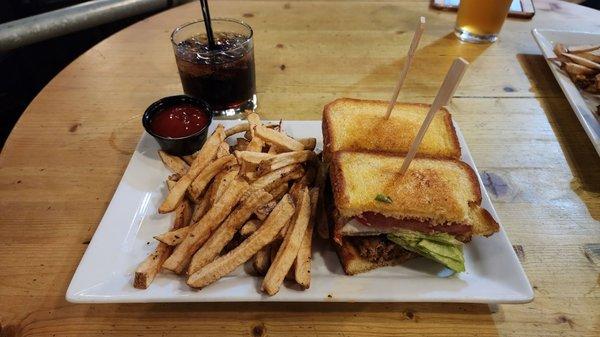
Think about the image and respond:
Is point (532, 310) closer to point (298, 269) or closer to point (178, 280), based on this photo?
point (298, 269)

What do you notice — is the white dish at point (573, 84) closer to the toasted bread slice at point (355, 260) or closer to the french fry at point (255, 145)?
the toasted bread slice at point (355, 260)

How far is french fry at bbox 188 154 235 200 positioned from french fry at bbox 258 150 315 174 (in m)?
0.14

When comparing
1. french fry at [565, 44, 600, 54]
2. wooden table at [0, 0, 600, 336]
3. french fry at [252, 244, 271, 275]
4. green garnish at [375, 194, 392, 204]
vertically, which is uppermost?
green garnish at [375, 194, 392, 204]

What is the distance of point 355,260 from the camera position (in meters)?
1.19

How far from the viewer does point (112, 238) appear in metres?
1.22

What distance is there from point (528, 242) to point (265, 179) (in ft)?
2.98

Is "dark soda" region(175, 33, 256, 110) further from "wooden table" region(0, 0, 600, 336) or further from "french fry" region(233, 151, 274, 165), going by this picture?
"french fry" region(233, 151, 274, 165)

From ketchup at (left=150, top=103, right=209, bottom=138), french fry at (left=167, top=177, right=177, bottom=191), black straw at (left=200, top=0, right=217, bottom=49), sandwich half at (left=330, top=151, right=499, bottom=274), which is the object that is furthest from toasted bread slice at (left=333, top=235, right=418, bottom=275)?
black straw at (left=200, top=0, right=217, bottom=49)

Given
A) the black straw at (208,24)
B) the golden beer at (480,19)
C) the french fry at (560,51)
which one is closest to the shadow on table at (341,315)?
the black straw at (208,24)

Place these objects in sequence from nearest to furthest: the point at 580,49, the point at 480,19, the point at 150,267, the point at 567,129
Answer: the point at 150,267
the point at 567,129
the point at 580,49
the point at 480,19

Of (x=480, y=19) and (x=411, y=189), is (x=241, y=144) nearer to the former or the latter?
(x=411, y=189)

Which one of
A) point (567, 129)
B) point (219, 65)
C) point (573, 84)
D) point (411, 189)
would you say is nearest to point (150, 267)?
point (411, 189)

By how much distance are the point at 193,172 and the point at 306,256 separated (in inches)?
19.6

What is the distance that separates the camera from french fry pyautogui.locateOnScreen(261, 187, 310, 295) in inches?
42.0
